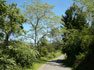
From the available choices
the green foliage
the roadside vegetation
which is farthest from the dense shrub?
the green foliage

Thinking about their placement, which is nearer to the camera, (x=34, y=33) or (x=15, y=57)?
(x=15, y=57)

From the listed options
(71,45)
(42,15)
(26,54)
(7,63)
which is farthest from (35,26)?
(7,63)

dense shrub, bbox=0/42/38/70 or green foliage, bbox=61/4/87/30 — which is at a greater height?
green foliage, bbox=61/4/87/30

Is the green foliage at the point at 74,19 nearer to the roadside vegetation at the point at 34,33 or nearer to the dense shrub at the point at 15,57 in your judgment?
the roadside vegetation at the point at 34,33

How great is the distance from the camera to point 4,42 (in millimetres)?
14852

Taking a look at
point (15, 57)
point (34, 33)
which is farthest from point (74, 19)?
point (15, 57)

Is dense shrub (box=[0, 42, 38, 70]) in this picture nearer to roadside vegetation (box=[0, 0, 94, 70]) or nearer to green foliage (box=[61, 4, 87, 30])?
roadside vegetation (box=[0, 0, 94, 70])

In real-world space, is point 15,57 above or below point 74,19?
below

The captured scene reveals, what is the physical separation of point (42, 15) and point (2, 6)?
19.9 meters

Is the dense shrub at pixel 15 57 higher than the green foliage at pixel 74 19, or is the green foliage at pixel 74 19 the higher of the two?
the green foliage at pixel 74 19

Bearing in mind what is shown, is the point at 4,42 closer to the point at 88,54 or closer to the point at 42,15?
the point at 88,54

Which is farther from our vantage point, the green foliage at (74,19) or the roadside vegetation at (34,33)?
the green foliage at (74,19)

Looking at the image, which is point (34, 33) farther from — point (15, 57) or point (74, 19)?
point (15, 57)

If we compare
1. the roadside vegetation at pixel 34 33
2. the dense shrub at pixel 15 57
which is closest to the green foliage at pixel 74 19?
the roadside vegetation at pixel 34 33
